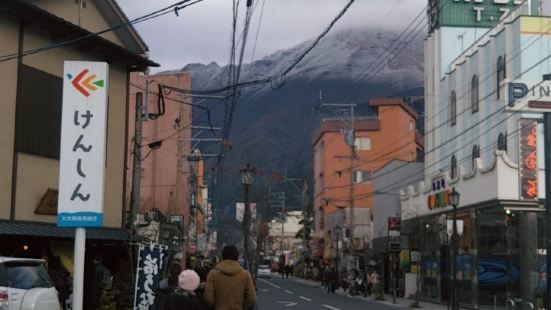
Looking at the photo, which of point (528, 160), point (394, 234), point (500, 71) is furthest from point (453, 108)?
point (528, 160)

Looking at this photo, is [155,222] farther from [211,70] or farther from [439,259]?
[211,70]

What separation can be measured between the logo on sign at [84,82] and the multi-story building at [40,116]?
8.76 meters

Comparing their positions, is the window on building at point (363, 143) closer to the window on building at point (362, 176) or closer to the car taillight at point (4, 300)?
the window on building at point (362, 176)

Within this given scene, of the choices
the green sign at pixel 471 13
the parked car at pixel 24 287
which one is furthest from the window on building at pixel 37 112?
the green sign at pixel 471 13

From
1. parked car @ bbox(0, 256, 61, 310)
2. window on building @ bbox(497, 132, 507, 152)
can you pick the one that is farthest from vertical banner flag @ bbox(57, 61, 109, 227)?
window on building @ bbox(497, 132, 507, 152)

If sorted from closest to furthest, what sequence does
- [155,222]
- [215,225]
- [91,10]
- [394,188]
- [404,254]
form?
[91,10] → [155,222] → [404,254] → [394,188] → [215,225]

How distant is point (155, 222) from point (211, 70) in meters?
25.0

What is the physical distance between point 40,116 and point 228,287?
42.7 feet

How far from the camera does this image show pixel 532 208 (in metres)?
34.5

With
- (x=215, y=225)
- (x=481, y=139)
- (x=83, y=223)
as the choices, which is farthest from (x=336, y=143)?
(x=83, y=223)

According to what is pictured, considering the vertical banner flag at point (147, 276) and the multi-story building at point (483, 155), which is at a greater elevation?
the multi-story building at point (483, 155)

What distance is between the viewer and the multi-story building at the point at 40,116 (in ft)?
65.5

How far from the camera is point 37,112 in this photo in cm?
2117

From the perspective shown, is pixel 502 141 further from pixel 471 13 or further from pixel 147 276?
pixel 147 276
